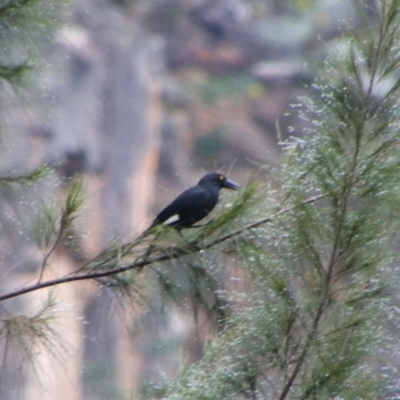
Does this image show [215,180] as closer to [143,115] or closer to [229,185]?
[229,185]

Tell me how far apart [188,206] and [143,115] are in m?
7.27

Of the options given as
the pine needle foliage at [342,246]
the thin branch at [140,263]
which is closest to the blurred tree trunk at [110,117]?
the thin branch at [140,263]

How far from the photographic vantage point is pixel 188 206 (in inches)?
95.3

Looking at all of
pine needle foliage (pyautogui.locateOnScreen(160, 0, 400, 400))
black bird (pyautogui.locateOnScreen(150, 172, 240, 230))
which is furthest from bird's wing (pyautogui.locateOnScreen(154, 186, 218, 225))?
pine needle foliage (pyautogui.locateOnScreen(160, 0, 400, 400))

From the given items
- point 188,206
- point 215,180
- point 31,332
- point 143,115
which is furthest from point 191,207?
point 143,115

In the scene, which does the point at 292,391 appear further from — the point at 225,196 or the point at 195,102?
the point at 195,102

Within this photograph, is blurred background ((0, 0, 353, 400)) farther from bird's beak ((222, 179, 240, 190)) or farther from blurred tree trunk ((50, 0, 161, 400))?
bird's beak ((222, 179, 240, 190))

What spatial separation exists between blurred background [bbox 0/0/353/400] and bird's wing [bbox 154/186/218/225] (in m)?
0.21

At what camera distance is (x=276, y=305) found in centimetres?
180

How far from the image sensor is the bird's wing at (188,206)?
238cm

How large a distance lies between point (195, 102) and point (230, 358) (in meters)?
11.9

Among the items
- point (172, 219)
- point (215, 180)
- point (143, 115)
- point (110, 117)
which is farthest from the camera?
point (110, 117)

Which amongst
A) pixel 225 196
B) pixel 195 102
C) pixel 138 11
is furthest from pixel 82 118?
pixel 225 196

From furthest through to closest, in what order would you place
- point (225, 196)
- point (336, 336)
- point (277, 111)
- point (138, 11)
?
1. point (277, 111)
2. point (138, 11)
3. point (225, 196)
4. point (336, 336)
